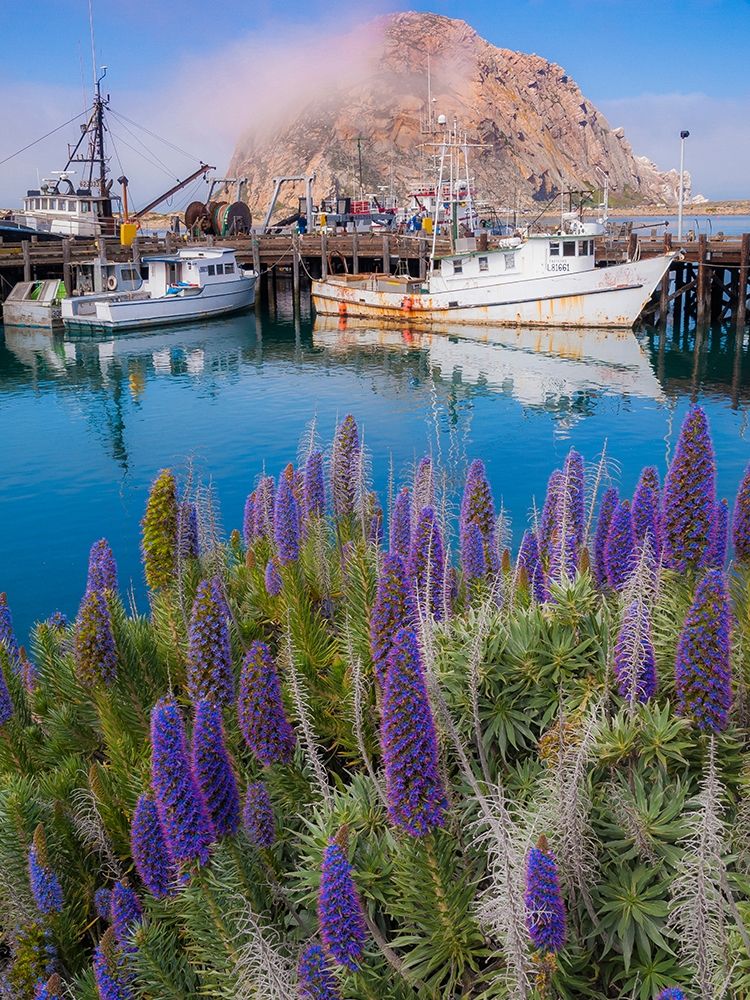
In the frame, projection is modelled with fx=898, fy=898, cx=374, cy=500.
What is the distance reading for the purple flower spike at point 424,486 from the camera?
22.4 feet

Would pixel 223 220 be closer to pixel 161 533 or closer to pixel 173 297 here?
pixel 173 297

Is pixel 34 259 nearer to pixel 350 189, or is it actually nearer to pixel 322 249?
pixel 322 249

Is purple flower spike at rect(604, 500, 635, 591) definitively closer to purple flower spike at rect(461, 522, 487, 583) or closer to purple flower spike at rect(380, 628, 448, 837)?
purple flower spike at rect(461, 522, 487, 583)

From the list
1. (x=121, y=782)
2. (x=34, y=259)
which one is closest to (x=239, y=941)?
(x=121, y=782)

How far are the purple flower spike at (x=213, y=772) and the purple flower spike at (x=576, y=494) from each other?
3517 mm

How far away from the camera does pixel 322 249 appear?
55.6m

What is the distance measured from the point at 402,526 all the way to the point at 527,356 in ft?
106

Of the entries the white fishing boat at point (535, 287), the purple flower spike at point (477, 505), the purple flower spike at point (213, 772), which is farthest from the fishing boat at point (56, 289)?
the purple flower spike at point (213, 772)

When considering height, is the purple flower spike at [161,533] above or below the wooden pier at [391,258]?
below

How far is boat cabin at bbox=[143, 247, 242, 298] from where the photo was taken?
48594 mm

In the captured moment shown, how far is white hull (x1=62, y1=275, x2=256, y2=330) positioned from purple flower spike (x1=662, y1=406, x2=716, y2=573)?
43480 mm

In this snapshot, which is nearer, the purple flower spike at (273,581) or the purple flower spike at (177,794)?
the purple flower spike at (177,794)

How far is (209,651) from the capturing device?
4.82 metres

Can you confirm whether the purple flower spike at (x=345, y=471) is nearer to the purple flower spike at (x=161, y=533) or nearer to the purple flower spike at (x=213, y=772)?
the purple flower spike at (x=161, y=533)
